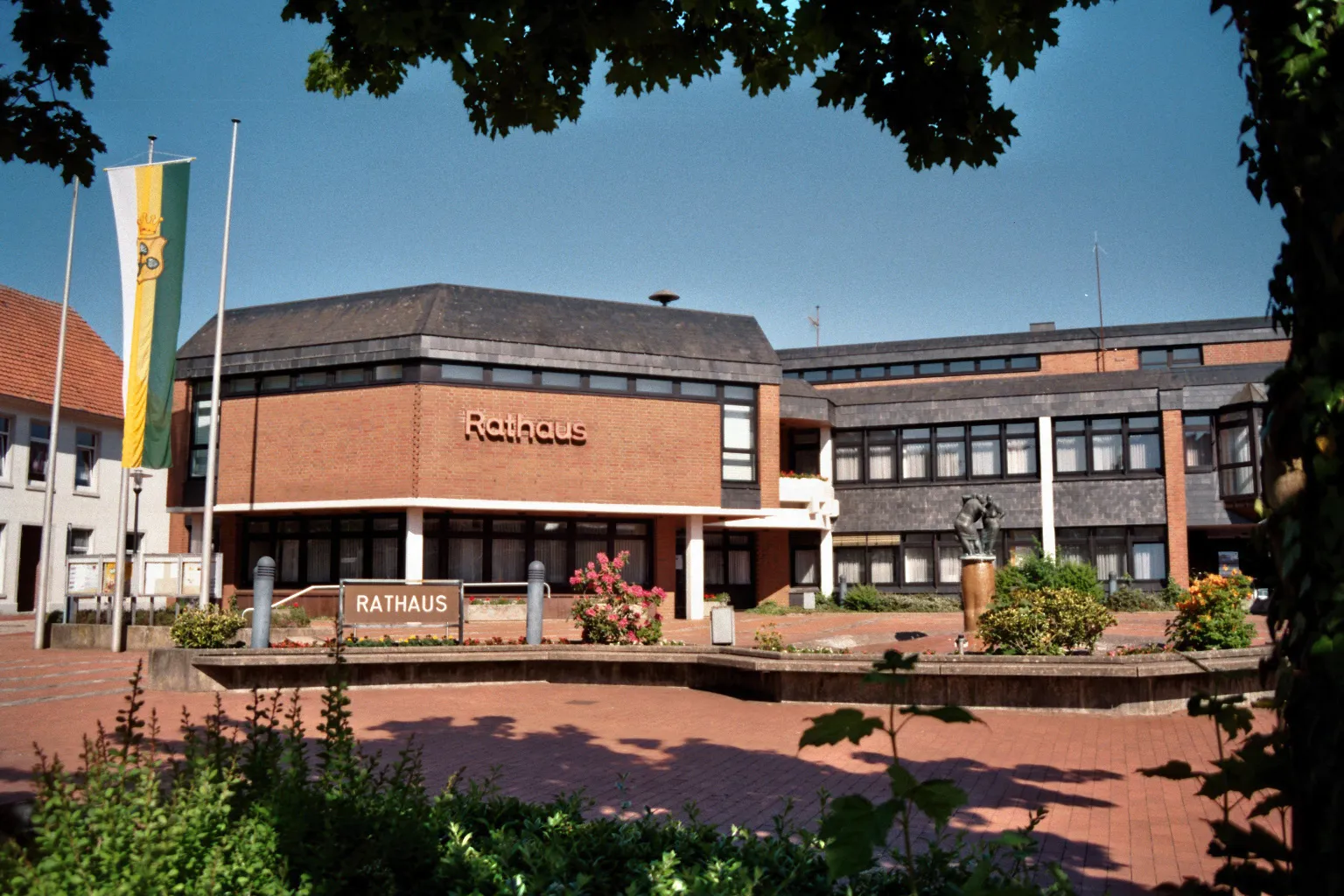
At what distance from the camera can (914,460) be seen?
36875 millimetres

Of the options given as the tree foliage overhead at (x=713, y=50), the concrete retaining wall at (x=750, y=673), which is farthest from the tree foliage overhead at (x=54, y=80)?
the concrete retaining wall at (x=750, y=673)

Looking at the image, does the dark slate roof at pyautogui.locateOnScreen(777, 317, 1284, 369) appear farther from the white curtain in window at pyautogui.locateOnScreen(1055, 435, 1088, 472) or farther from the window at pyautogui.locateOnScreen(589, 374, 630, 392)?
the window at pyautogui.locateOnScreen(589, 374, 630, 392)

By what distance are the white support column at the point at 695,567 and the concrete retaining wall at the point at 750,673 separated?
1612 centimetres

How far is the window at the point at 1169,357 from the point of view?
44.2 meters

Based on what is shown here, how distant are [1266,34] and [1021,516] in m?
34.3

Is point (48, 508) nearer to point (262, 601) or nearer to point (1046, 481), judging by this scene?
point (262, 601)

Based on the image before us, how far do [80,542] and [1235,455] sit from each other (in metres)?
36.4

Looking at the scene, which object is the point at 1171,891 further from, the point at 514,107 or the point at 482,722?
the point at 482,722

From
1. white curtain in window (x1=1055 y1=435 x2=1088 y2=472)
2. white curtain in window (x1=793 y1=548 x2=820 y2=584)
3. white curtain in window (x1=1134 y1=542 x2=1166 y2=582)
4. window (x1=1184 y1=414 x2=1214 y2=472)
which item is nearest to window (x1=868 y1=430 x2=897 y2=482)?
white curtain in window (x1=793 y1=548 x2=820 y2=584)

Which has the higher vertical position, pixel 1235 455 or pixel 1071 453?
pixel 1071 453

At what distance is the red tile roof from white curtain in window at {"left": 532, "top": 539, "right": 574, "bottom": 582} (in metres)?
16.1

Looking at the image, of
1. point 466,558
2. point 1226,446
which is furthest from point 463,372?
point 1226,446

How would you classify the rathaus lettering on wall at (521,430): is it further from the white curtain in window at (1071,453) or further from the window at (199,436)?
the white curtain in window at (1071,453)

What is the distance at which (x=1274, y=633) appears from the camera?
2346mm
